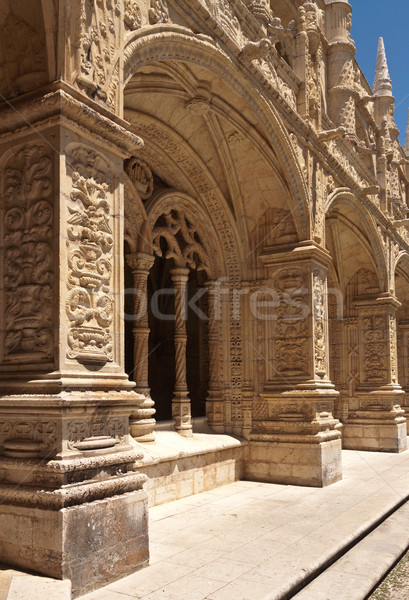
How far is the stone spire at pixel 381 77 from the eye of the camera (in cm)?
1512

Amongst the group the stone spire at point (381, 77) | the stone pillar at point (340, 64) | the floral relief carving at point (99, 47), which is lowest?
the floral relief carving at point (99, 47)

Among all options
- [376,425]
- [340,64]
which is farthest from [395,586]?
[340,64]

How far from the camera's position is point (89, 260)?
3.82 m

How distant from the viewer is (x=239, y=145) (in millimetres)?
7445

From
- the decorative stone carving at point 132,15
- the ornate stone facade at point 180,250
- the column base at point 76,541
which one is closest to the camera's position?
the column base at point 76,541

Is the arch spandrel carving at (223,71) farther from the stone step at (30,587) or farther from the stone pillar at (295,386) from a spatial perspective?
the stone step at (30,587)

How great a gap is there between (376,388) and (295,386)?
4.68 meters

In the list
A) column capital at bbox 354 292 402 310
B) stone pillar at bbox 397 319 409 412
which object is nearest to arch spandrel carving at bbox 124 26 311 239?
column capital at bbox 354 292 402 310

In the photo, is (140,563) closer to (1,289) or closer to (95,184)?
(1,289)

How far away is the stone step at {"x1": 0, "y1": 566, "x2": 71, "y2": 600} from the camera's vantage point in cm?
309

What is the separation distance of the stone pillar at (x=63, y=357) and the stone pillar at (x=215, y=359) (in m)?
4.12

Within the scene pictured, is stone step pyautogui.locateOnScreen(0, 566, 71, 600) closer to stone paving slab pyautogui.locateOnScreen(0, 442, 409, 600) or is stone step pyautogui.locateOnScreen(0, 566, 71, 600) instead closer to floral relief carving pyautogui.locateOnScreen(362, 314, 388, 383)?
stone paving slab pyautogui.locateOnScreen(0, 442, 409, 600)

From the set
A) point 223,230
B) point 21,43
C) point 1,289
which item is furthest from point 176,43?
point 223,230

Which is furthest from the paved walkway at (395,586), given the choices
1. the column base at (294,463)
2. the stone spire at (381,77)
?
the stone spire at (381,77)
